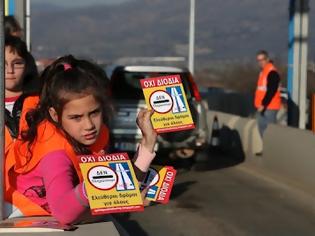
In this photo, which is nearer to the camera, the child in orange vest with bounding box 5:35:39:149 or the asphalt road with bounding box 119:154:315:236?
the child in orange vest with bounding box 5:35:39:149

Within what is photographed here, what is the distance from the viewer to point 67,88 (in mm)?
3406

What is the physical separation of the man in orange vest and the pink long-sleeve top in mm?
11388

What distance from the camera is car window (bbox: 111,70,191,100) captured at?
45.1 ft

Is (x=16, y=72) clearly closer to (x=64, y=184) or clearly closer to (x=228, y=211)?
(x=64, y=184)

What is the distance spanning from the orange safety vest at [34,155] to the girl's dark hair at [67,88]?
0.11ft

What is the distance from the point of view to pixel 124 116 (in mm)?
13328

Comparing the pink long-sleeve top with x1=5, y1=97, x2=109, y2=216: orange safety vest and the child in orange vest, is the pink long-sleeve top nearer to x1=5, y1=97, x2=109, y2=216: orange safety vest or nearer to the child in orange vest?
x1=5, y1=97, x2=109, y2=216: orange safety vest

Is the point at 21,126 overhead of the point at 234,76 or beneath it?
overhead

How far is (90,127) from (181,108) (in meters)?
0.39

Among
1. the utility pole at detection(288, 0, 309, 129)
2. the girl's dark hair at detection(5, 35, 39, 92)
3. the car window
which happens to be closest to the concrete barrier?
the utility pole at detection(288, 0, 309, 129)

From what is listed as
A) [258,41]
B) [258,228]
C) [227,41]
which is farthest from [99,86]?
[258,41]

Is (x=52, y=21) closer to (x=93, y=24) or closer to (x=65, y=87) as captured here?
(x=93, y=24)

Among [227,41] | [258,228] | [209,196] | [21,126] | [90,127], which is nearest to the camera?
[90,127]

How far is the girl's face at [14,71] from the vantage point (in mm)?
4836
